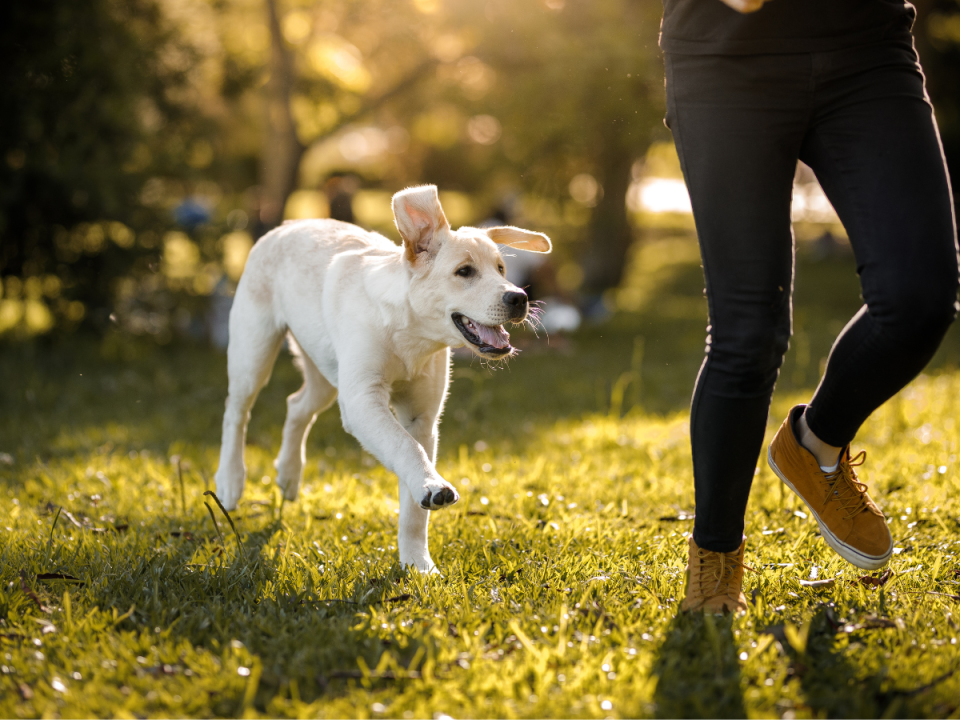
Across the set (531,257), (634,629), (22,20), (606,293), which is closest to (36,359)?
(22,20)

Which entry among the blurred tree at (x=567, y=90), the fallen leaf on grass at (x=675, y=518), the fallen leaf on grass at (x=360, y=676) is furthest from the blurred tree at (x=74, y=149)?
the fallen leaf on grass at (x=360, y=676)

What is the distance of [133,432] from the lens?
6297 millimetres

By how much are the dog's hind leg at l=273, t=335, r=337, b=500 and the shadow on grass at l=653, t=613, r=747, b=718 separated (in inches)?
92.4

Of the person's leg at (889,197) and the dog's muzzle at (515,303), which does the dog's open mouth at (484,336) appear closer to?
the dog's muzzle at (515,303)

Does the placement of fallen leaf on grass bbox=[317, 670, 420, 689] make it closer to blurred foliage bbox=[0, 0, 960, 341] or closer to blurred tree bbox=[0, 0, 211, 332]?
blurred foliage bbox=[0, 0, 960, 341]

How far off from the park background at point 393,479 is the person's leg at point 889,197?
37.4 inches

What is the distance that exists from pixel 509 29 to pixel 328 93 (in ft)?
23.6

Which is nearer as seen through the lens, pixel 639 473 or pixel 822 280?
pixel 639 473

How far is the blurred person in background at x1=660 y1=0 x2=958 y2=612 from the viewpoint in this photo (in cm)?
245

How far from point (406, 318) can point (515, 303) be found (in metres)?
0.48

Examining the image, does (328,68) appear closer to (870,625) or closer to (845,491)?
(845,491)

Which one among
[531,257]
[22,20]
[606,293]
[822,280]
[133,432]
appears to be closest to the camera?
[133,432]

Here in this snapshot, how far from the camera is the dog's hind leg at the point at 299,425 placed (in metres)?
4.44

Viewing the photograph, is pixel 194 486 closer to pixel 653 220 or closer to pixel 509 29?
pixel 509 29
